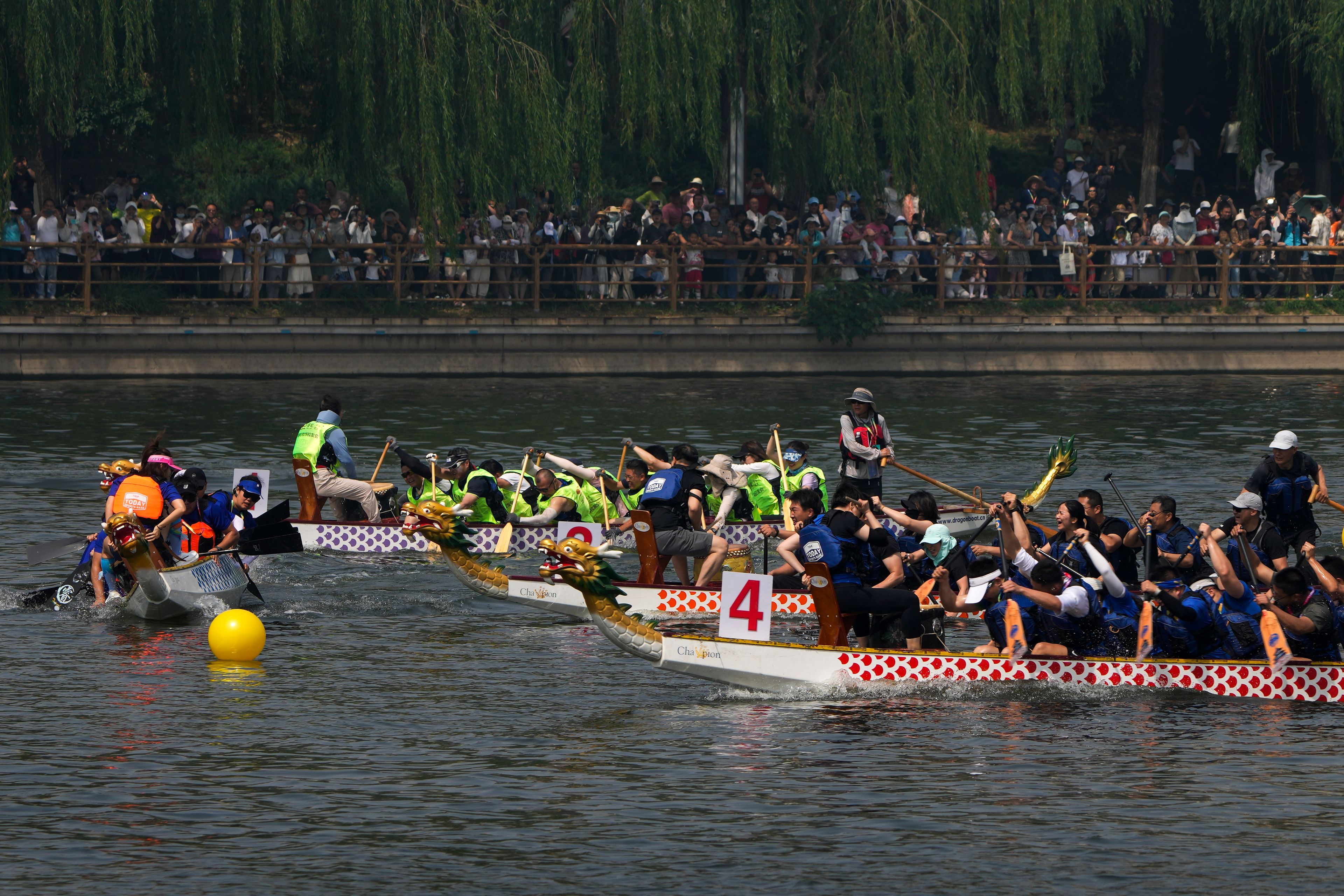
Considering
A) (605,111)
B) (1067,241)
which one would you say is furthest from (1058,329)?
(605,111)

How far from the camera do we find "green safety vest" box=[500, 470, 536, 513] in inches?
835

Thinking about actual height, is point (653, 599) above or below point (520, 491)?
below

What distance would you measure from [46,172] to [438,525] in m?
20.6

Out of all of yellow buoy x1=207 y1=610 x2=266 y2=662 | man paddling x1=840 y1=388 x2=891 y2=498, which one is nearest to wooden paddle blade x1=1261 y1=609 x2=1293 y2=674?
man paddling x1=840 y1=388 x2=891 y2=498

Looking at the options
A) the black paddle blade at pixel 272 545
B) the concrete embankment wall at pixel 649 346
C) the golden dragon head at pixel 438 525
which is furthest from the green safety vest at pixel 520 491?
the concrete embankment wall at pixel 649 346

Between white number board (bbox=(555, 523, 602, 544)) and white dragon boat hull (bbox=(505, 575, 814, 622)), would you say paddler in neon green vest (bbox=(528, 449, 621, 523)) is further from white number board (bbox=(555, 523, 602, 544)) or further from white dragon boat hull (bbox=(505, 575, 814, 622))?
white dragon boat hull (bbox=(505, 575, 814, 622))

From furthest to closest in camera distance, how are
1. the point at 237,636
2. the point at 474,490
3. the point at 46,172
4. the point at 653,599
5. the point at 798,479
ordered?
the point at 46,172, the point at 474,490, the point at 798,479, the point at 653,599, the point at 237,636

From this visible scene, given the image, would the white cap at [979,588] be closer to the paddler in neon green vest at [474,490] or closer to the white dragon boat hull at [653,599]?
the white dragon boat hull at [653,599]

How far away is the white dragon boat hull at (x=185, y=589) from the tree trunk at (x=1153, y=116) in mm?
28647

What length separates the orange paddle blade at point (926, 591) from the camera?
16.5m

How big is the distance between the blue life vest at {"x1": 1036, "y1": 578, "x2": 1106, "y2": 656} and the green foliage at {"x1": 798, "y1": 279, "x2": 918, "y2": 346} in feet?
68.9

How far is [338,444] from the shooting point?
21.4m

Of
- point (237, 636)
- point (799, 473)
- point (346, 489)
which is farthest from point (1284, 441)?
point (346, 489)

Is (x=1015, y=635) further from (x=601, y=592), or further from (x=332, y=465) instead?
(x=332, y=465)
